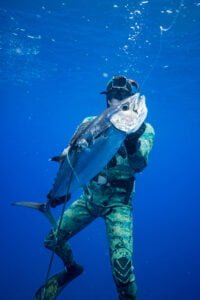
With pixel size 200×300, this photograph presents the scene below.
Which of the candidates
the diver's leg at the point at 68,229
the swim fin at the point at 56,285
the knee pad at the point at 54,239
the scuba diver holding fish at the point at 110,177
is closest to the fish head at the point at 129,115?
the scuba diver holding fish at the point at 110,177

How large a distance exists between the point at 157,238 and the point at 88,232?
11.7 meters

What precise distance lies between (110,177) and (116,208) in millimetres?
633

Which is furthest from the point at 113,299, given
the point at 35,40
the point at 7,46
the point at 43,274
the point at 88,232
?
the point at 7,46

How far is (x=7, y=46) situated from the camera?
2331 centimetres

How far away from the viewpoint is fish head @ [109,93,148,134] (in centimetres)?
356

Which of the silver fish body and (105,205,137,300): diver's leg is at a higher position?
the silver fish body

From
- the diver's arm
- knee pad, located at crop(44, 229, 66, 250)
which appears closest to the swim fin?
knee pad, located at crop(44, 229, 66, 250)

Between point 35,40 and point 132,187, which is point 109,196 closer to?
point 132,187

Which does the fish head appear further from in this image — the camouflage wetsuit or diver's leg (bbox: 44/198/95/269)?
diver's leg (bbox: 44/198/95/269)

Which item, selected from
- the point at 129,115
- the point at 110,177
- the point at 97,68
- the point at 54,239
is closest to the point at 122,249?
the point at 110,177

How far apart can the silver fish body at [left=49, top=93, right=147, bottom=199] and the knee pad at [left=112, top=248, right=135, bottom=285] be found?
1.84 meters

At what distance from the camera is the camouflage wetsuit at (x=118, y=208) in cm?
487

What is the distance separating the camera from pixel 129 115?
3621 millimetres

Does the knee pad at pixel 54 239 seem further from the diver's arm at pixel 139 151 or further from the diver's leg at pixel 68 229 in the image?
the diver's arm at pixel 139 151
